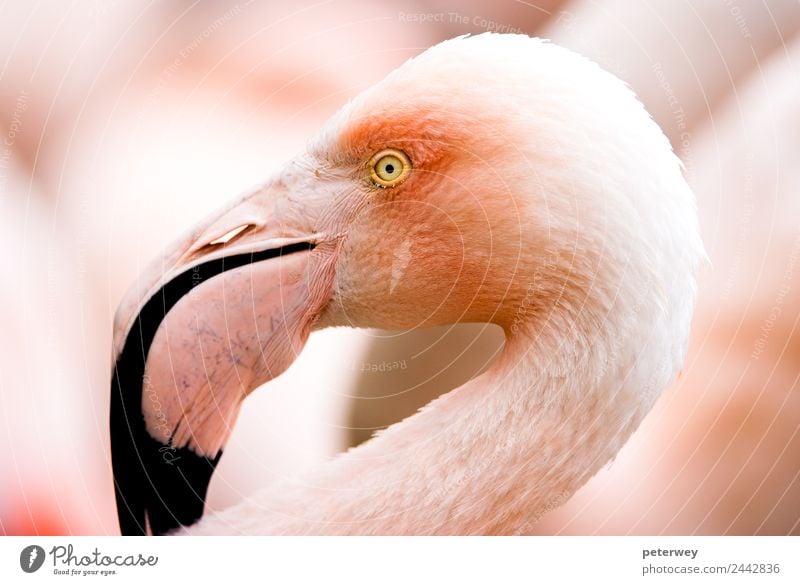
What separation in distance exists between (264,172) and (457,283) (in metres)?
0.39

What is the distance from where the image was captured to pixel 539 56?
0.82 metres

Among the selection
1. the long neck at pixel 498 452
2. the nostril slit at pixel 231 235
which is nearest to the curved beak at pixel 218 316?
the nostril slit at pixel 231 235

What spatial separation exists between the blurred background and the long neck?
227 millimetres

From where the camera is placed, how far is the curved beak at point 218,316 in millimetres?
883

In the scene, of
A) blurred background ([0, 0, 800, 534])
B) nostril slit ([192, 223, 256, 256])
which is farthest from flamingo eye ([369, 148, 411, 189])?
blurred background ([0, 0, 800, 534])

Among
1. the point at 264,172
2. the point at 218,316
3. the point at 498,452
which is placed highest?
the point at 264,172

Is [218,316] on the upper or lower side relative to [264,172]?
lower

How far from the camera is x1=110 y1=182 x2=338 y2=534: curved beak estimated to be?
883 mm

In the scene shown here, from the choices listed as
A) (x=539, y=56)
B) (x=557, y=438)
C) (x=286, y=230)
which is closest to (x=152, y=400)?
(x=286, y=230)

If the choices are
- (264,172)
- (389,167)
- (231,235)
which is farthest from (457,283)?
(264,172)

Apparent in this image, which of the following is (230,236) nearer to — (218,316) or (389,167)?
(218,316)

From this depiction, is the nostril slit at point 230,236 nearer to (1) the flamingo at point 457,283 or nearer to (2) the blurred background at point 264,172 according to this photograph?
(1) the flamingo at point 457,283

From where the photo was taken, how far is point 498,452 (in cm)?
88
